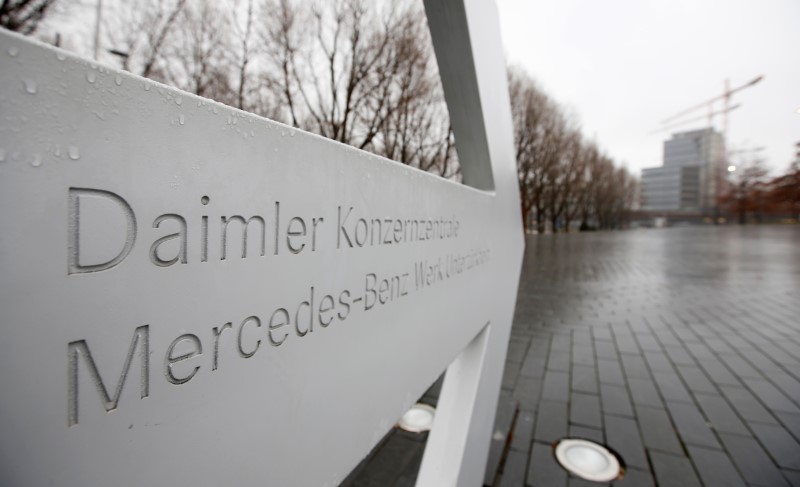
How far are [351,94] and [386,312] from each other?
11.4 meters

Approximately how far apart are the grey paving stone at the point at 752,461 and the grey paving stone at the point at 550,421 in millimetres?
986

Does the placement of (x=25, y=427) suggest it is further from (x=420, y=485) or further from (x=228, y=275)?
(x=420, y=485)

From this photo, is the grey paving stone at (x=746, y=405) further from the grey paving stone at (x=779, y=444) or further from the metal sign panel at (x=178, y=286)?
the metal sign panel at (x=178, y=286)

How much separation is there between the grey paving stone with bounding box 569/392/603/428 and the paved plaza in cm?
1

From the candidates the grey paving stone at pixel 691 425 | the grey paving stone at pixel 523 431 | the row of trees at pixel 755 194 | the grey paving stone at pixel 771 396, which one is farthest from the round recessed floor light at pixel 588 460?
the row of trees at pixel 755 194

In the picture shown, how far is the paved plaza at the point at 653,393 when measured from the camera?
7.78 feet

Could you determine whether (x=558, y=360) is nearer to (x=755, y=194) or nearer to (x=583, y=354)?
(x=583, y=354)

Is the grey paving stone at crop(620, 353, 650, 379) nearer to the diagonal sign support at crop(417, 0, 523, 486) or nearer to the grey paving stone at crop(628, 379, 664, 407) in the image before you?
the grey paving stone at crop(628, 379, 664, 407)

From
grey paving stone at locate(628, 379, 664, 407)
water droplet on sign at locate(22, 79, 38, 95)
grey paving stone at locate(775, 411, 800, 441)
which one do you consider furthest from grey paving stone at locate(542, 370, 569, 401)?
water droplet on sign at locate(22, 79, 38, 95)

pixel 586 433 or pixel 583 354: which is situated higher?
pixel 583 354

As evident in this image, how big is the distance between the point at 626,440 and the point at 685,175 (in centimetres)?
8641

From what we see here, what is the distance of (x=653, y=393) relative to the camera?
3.26 meters

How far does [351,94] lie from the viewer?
1131 centimetres

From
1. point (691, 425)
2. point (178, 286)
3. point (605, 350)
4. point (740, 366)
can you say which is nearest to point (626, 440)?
point (691, 425)
